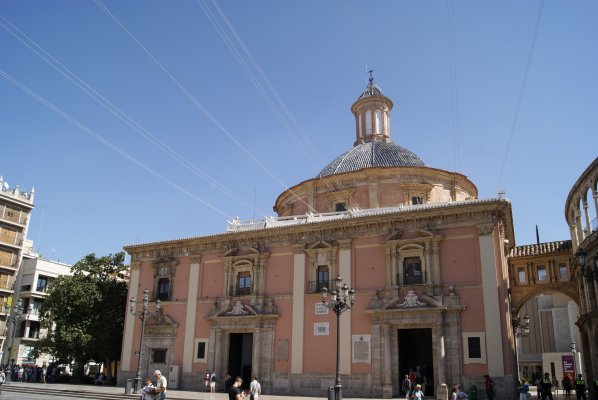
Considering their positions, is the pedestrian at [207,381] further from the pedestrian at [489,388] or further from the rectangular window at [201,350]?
the pedestrian at [489,388]

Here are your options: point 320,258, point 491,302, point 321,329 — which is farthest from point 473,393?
point 320,258

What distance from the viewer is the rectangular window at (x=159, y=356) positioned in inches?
1089

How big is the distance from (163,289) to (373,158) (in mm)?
14144

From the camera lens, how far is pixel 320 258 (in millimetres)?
24969

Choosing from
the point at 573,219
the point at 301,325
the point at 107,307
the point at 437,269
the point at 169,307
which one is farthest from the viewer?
the point at 107,307

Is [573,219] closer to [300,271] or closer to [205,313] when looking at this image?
[300,271]

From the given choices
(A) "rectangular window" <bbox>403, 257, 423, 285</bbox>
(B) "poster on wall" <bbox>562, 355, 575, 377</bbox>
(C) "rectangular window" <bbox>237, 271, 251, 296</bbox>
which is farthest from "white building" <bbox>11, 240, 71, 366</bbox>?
(B) "poster on wall" <bbox>562, 355, 575, 377</bbox>

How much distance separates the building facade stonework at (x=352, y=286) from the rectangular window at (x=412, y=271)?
45 millimetres

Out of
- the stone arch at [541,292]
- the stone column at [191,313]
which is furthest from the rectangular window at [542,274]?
the stone column at [191,313]

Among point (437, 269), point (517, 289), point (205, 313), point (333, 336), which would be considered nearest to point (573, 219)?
point (517, 289)

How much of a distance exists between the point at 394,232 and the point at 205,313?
35.3 feet

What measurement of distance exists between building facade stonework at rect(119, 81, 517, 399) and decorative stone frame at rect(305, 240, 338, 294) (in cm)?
6

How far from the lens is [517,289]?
28.8m

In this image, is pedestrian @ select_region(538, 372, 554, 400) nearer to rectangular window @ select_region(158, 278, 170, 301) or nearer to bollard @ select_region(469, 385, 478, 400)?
bollard @ select_region(469, 385, 478, 400)
